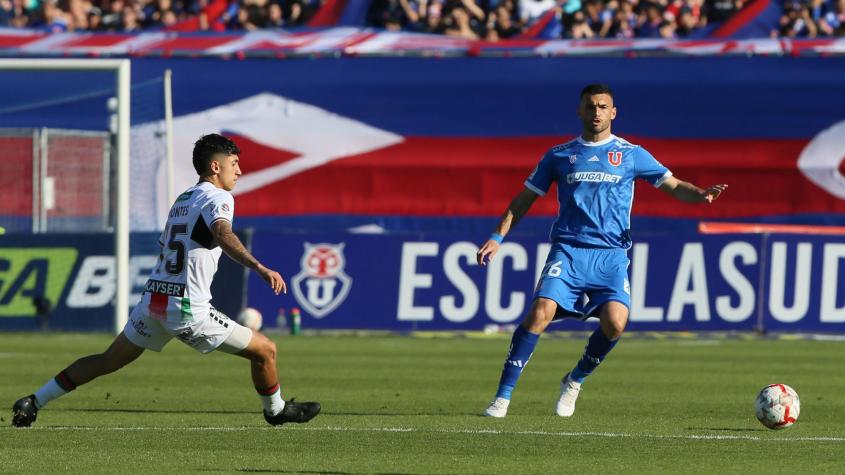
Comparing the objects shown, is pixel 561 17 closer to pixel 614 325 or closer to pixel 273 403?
pixel 614 325

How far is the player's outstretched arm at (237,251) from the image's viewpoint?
9.53 m

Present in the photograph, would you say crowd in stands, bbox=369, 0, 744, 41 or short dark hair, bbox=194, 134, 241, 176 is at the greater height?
crowd in stands, bbox=369, 0, 744, 41

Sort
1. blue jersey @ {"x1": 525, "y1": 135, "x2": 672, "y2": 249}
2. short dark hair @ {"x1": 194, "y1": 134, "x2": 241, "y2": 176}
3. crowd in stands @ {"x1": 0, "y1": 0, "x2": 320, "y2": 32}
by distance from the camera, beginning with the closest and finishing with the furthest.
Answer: short dark hair @ {"x1": 194, "y1": 134, "x2": 241, "y2": 176} → blue jersey @ {"x1": 525, "y1": 135, "x2": 672, "y2": 249} → crowd in stands @ {"x1": 0, "y1": 0, "x2": 320, "y2": 32}

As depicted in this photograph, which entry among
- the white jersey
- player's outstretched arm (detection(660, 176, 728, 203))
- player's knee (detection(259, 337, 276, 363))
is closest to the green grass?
player's knee (detection(259, 337, 276, 363))

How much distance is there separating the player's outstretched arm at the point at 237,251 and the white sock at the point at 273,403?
1.14 meters

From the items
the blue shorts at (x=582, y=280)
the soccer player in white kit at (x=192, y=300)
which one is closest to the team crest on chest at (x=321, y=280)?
the blue shorts at (x=582, y=280)

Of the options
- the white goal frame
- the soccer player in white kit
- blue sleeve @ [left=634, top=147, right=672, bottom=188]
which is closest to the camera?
the soccer player in white kit

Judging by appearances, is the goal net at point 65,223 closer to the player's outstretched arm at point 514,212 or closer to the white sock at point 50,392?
the player's outstretched arm at point 514,212

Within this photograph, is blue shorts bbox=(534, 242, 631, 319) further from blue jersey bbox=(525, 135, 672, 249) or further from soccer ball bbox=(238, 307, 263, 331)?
soccer ball bbox=(238, 307, 263, 331)

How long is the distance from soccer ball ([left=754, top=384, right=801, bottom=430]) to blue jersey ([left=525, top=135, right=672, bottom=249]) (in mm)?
1622

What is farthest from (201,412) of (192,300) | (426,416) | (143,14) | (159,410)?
(143,14)

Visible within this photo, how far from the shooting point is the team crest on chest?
22.4m

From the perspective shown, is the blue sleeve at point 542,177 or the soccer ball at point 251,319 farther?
the soccer ball at point 251,319

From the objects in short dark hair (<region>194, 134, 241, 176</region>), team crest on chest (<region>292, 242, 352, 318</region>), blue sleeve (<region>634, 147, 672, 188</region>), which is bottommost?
team crest on chest (<region>292, 242, 352, 318</region>)
